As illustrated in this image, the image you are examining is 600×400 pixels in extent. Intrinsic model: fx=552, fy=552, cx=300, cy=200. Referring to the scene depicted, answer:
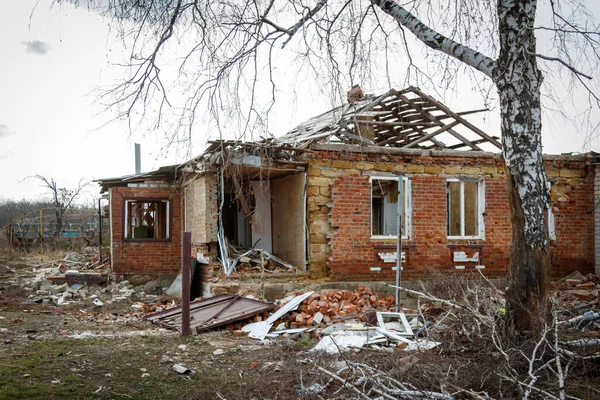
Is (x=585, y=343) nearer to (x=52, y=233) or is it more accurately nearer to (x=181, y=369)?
(x=181, y=369)

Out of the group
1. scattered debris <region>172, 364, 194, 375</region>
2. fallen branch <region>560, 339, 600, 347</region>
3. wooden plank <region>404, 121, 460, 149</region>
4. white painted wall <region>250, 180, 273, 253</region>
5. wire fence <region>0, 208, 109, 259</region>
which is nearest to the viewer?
fallen branch <region>560, 339, 600, 347</region>

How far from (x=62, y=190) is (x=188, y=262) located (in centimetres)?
1937

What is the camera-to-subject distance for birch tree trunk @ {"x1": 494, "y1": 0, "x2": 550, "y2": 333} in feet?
18.5

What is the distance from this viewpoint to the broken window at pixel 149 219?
50.9 ft

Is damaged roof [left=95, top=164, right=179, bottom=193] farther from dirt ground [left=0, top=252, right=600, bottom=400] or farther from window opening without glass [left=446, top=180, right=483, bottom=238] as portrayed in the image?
window opening without glass [left=446, top=180, right=483, bottom=238]

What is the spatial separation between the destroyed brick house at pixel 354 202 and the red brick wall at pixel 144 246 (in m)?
0.03

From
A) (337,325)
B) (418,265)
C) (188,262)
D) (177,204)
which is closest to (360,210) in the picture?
(418,265)

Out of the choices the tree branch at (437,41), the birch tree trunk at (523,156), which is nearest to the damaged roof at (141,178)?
the tree branch at (437,41)

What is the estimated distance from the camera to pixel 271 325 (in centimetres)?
906

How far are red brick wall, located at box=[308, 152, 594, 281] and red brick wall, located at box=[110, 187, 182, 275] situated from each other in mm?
5335

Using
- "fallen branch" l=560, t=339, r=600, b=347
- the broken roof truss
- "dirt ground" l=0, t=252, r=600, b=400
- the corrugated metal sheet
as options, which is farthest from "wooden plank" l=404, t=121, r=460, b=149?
"fallen branch" l=560, t=339, r=600, b=347

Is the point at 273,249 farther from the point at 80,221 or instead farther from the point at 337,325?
the point at 80,221

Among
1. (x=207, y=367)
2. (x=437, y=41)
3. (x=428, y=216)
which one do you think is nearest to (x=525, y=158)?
(x=437, y=41)

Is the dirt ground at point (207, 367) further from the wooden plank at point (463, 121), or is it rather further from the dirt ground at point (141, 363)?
the wooden plank at point (463, 121)
